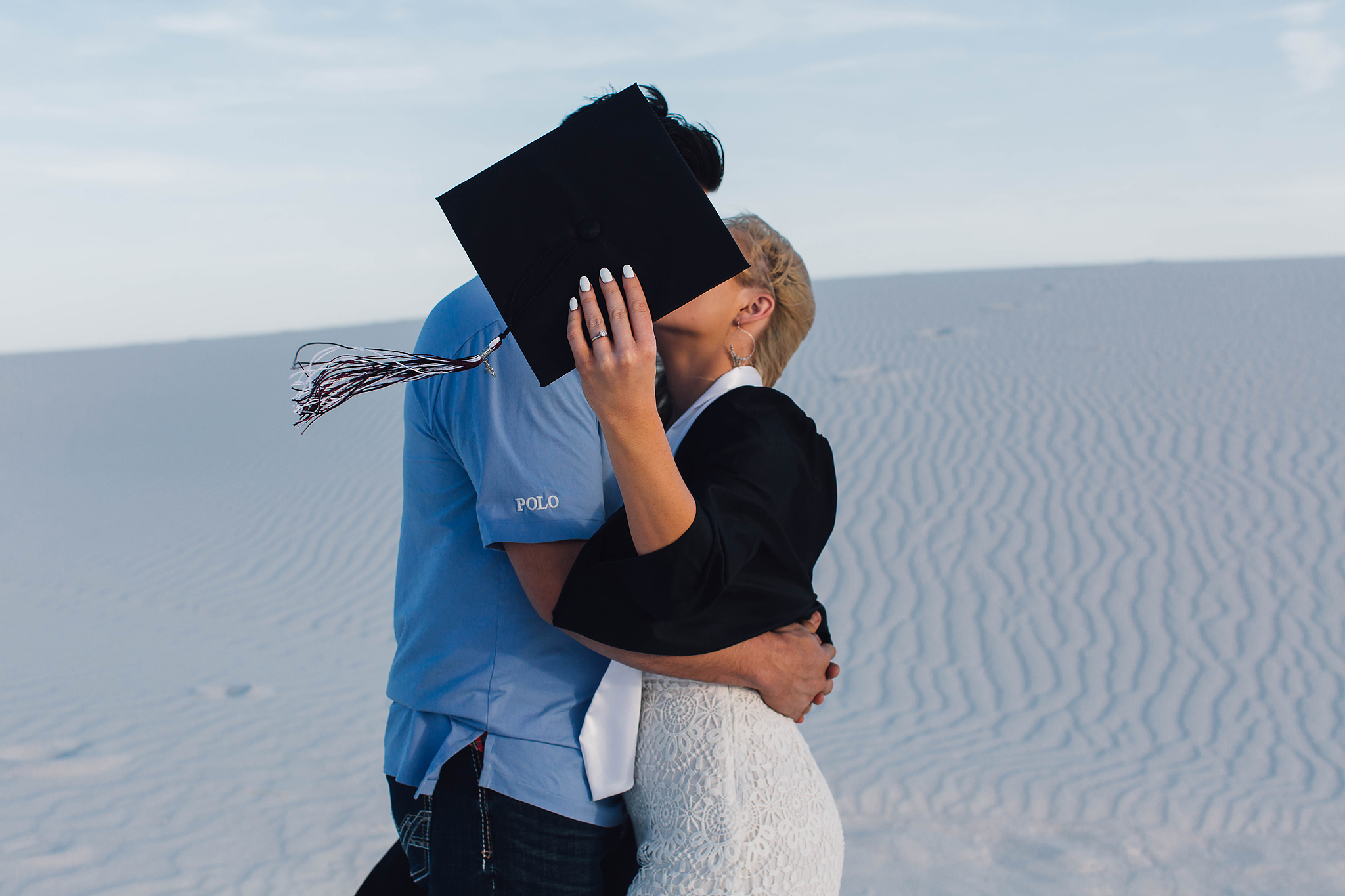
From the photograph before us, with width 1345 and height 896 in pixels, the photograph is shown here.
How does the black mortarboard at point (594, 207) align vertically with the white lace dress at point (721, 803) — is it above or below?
above

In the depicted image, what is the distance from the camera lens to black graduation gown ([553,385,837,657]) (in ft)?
3.98

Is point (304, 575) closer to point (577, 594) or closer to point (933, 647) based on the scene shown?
point (933, 647)

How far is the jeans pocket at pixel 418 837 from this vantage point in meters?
1.47

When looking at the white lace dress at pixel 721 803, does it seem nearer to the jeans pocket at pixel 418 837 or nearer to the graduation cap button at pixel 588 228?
the jeans pocket at pixel 418 837

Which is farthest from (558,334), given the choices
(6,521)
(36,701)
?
(6,521)

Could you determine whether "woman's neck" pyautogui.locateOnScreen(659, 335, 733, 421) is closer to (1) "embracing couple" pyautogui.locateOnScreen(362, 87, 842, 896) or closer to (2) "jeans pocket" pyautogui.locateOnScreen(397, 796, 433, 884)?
(1) "embracing couple" pyautogui.locateOnScreen(362, 87, 842, 896)

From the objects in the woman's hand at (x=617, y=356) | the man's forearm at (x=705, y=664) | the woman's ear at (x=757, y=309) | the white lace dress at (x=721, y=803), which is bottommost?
the white lace dress at (x=721, y=803)

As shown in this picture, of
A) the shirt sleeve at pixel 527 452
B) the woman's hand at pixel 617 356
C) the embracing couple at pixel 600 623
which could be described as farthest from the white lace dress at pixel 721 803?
the woman's hand at pixel 617 356

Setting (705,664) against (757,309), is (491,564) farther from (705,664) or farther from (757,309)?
(757,309)

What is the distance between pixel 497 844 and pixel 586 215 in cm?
92

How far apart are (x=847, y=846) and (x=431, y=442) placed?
4214mm

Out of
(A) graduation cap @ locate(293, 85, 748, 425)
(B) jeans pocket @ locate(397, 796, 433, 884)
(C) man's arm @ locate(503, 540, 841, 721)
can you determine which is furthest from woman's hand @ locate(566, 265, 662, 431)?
(B) jeans pocket @ locate(397, 796, 433, 884)

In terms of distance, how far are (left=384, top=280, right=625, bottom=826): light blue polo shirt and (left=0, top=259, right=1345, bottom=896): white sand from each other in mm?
3722

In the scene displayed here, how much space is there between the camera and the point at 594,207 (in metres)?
1.33
